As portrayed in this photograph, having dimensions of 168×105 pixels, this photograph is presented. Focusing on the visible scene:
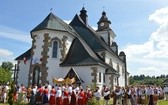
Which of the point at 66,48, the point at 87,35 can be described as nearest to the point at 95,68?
the point at 66,48

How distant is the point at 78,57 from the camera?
3591 centimetres

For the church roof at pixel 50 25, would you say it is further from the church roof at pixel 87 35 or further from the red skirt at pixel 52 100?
the red skirt at pixel 52 100

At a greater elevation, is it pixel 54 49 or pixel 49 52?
pixel 54 49

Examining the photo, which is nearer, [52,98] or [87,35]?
[52,98]

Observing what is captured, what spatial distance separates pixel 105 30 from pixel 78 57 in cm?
2074

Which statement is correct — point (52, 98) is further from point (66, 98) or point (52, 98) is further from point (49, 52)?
point (49, 52)

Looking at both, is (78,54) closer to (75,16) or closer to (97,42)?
(97,42)

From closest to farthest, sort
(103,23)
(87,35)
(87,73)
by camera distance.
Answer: (87,73)
(87,35)
(103,23)

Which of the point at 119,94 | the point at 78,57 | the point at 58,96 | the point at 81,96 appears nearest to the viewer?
the point at 58,96

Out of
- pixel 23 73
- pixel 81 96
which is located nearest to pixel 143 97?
pixel 81 96

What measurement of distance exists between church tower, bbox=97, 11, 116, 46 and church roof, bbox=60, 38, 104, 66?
685 inches

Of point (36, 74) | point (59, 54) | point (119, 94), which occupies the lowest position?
point (119, 94)

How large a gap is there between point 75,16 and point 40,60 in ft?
52.7

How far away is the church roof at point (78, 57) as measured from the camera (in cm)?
3462
